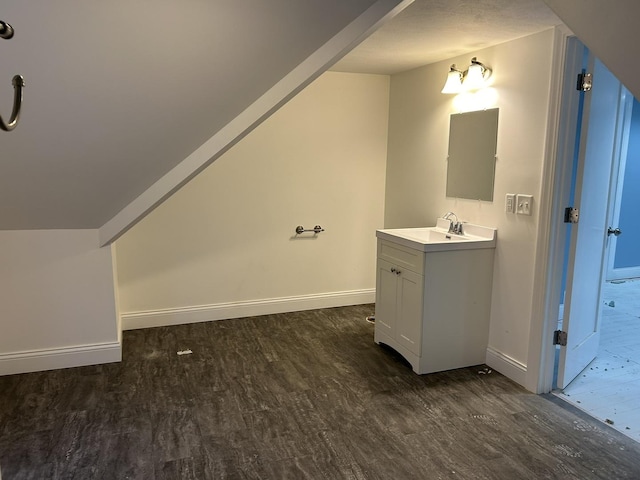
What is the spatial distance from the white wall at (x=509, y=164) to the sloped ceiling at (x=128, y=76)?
1.46 meters

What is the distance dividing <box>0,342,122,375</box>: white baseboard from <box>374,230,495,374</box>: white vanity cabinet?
1.94m

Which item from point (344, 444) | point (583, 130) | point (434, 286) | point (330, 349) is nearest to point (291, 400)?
point (344, 444)

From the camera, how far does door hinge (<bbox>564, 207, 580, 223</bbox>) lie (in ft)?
8.68

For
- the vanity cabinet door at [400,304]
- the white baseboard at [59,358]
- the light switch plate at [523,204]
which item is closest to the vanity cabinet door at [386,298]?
the vanity cabinet door at [400,304]

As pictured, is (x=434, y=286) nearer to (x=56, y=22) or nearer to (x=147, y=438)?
(x=147, y=438)

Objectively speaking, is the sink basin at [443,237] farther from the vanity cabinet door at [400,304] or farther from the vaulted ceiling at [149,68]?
the vaulted ceiling at [149,68]

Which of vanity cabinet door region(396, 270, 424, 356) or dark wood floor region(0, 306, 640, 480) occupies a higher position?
vanity cabinet door region(396, 270, 424, 356)

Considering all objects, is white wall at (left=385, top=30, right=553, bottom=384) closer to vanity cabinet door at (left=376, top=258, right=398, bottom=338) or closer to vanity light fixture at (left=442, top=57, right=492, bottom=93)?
vanity light fixture at (left=442, top=57, right=492, bottom=93)

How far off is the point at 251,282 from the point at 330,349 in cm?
→ 105

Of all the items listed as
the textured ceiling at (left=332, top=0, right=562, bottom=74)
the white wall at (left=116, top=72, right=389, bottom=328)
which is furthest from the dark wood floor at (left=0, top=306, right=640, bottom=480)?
the textured ceiling at (left=332, top=0, right=562, bottom=74)

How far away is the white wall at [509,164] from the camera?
2.71 m

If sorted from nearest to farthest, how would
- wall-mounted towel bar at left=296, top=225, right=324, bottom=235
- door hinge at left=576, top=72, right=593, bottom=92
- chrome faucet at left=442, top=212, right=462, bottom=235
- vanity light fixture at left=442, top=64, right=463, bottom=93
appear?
door hinge at left=576, top=72, right=593, bottom=92, vanity light fixture at left=442, top=64, right=463, bottom=93, chrome faucet at left=442, top=212, right=462, bottom=235, wall-mounted towel bar at left=296, top=225, right=324, bottom=235

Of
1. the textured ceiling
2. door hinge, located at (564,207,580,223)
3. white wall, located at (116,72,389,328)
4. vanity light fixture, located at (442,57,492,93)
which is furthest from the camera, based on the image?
white wall, located at (116,72,389,328)

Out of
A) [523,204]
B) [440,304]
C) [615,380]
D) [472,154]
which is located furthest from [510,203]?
[615,380]
